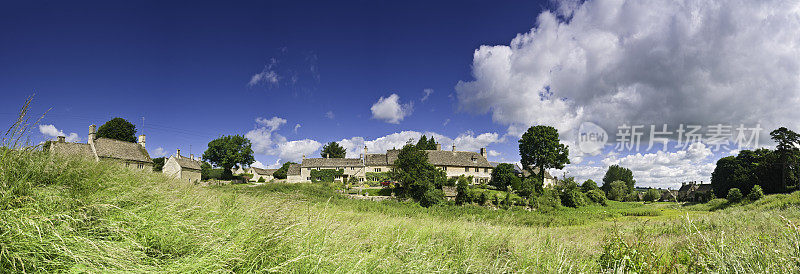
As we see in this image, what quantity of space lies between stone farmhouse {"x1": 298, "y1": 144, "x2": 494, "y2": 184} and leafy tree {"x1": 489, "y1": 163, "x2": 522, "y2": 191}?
24.1 feet

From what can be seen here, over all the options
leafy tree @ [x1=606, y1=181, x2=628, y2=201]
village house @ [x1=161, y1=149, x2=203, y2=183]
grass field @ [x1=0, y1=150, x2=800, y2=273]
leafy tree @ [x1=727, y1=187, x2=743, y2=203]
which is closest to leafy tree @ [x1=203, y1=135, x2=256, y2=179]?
village house @ [x1=161, y1=149, x2=203, y2=183]

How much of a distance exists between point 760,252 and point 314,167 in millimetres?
58168

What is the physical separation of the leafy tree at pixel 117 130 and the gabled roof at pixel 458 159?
160 feet

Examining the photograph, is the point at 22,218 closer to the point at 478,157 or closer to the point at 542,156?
the point at 542,156

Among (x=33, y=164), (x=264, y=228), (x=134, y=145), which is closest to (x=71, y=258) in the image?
(x=264, y=228)

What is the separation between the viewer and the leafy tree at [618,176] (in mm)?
84812

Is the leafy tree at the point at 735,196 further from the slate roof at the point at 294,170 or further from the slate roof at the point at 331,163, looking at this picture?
the slate roof at the point at 294,170

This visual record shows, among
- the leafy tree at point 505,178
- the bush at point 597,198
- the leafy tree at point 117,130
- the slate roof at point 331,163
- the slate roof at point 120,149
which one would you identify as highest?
the leafy tree at point 117,130

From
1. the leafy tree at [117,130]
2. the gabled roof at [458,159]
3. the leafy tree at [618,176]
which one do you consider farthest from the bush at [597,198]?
the leafy tree at [117,130]

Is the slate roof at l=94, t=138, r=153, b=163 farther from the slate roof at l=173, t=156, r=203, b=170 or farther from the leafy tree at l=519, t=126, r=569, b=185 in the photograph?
the leafy tree at l=519, t=126, r=569, b=185

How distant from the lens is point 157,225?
3547mm

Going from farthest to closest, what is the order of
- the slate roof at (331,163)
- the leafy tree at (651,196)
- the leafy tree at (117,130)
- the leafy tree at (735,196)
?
the leafy tree at (651,196) → the slate roof at (331,163) → the leafy tree at (117,130) → the leafy tree at (735,196)

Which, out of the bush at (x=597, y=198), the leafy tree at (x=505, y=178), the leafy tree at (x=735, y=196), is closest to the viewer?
the leafy tree at (x=735, y=196)

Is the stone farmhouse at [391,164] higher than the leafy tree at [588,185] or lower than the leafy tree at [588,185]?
higher
